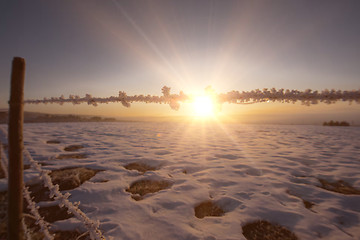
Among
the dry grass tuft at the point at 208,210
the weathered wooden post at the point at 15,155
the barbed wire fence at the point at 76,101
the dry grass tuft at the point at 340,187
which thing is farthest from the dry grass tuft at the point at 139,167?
the dry grass tuft at the point at 340,187

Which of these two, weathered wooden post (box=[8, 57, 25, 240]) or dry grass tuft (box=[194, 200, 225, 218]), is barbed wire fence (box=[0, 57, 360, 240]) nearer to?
weathered wooden post (box=[8, 57, 25, 240])

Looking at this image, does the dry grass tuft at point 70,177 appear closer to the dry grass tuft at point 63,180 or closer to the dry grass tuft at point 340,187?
the dry grass tuft at point 63,180

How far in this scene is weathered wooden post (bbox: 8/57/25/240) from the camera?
111 centimetres

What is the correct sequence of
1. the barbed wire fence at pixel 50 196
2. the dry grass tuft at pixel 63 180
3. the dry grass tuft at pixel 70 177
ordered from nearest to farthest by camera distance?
the barbed wire fence at pixel 50 196 → the dry grass tuft at pixel 63 180 → the dry grass tuft at pixel 70 177

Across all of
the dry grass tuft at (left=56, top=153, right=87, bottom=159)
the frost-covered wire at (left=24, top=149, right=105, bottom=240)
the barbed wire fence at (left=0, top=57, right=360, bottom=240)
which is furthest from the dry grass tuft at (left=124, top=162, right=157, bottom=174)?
the frost-covered wire at (left=24, top=149, right=105, bottom=240)

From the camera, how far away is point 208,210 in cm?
235

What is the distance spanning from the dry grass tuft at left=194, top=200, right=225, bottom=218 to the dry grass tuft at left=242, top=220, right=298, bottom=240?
388 mm

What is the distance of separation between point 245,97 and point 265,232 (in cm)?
167

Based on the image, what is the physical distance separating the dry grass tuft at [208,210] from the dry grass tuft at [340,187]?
224 centimetres

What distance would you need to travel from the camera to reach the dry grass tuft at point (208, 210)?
7.38 feet

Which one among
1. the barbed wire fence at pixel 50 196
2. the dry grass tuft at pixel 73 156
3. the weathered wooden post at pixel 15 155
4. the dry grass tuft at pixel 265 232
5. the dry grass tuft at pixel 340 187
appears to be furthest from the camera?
the dry grass tuft at pixel 73 156

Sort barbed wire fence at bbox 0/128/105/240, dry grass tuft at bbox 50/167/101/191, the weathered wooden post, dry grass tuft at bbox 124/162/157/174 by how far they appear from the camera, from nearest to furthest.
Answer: the weathered wooden post
barbed wire fence at bbox 0/128/105/240
dry grass tuft at bbox 50/167/101/191
dry grass tuft at bbox 124/162/157/174

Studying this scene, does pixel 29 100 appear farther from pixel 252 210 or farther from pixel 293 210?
pixel 293 210

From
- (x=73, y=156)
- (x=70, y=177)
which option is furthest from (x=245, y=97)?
(x=73, y=156)
